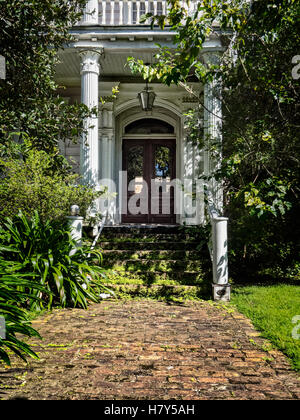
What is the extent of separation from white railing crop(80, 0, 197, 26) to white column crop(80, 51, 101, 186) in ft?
2.90

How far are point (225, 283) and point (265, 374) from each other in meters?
2.63

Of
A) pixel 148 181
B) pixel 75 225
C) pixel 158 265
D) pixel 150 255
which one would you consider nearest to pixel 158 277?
pixel 158 265

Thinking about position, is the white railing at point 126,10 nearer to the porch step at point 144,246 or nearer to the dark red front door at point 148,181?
the dark red front door at point 148,181

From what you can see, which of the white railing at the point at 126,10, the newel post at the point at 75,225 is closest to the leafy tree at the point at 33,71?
the newel post at the point at 75,225

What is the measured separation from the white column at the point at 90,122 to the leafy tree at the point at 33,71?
2224 millimetres

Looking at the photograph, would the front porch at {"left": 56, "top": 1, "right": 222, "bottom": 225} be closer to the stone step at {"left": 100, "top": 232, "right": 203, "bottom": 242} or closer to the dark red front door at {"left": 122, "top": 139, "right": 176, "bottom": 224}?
the dark red front door at {"left": 122, "top": 139, "right": 176, "bottom": 224}

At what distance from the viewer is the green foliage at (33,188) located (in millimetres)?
5250

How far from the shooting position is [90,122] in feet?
23.8

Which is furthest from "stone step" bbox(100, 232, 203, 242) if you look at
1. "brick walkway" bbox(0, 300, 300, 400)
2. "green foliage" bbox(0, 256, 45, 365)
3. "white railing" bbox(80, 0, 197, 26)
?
"white railing" bbox(80, 0, 197, 26)

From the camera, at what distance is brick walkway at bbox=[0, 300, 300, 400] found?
2213 mm

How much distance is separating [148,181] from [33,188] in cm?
534

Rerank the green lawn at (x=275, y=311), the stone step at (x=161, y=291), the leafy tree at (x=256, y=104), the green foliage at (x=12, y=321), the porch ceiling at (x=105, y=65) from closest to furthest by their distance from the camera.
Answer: the green foliage at (x=12, y=321) < the green lawn at (x=275, y=311) < the leafy tree at (x=256, y=104) < the stone step at (x=161, y=291) < the porch ceiling at (x=105, y=65)

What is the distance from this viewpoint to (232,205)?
21.7ft

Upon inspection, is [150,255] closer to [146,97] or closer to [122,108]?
[146,97]
